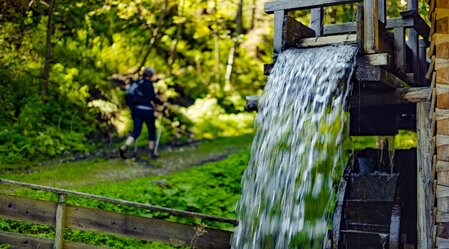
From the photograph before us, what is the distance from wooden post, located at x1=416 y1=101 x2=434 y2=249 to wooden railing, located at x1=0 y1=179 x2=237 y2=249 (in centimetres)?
253

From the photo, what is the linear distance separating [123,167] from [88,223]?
472 cm

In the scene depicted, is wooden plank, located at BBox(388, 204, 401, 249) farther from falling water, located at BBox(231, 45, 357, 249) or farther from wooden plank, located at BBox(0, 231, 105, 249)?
wooden plank, located at BBox(0, 231, 105, 249)

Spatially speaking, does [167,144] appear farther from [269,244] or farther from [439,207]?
[439,207]

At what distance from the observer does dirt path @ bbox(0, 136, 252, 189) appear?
33.6ft

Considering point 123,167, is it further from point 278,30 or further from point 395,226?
point 395,226

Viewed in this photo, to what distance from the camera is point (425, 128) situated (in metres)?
7.14

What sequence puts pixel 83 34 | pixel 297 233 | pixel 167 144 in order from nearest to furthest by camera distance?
pixel 297 233
pixel 83 34
pixel 167 144

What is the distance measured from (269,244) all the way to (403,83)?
2.69 m

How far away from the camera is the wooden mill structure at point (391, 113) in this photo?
6.68m

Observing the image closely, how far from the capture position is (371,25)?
6668 millimetres

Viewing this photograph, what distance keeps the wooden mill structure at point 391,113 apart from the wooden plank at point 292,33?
1cm

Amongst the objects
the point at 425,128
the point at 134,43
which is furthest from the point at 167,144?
the point at 425,128

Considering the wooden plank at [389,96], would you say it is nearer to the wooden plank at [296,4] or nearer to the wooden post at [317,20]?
the wooden post at [317,20]

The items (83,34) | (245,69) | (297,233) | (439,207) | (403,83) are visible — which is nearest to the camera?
(439,207)
